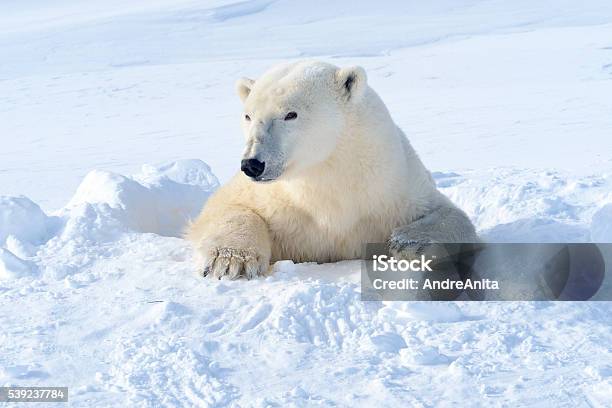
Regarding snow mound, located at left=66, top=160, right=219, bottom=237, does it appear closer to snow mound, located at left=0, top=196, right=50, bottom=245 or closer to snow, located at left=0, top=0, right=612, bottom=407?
snow, located at left=0, top=0, right=612, bottom=407

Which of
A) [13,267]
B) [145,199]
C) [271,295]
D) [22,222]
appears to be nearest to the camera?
[271,295]

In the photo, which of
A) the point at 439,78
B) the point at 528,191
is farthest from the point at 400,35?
the point at 528,191

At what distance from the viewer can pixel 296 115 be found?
10.6ft

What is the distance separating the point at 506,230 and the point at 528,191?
801mm

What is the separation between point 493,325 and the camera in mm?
2559

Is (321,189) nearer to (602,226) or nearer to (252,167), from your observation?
(252,167)

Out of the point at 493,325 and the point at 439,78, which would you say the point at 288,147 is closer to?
the point at 493,325

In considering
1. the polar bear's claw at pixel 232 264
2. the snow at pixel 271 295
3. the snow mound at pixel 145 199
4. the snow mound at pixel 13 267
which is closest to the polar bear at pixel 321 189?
the polar bear's claw at pixel 232 264

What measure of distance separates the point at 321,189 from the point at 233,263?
0.53 meters

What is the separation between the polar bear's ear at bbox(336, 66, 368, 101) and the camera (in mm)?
3408

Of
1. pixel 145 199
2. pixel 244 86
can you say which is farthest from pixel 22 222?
pixel 244 86

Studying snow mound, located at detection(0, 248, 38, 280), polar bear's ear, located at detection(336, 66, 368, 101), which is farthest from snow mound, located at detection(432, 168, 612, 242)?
snow mound, located at detection(0, 248, 38, 280)

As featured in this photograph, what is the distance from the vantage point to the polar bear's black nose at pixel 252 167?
9.68 feet

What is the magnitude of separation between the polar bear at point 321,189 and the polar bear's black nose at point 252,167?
5 centimetres
